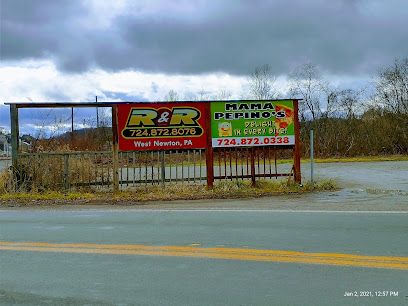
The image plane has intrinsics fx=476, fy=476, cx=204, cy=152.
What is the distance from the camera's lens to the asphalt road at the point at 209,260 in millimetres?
4762

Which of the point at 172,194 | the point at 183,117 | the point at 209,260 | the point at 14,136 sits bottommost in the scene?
the point at 209,260

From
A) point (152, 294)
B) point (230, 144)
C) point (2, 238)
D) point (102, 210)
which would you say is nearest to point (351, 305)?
point (152, 294)

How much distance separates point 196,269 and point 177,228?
2.69m

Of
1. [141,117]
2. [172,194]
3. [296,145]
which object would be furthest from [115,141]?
[296,145]

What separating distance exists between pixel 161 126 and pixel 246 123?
2536 millimetres

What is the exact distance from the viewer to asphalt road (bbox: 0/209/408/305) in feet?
15.6

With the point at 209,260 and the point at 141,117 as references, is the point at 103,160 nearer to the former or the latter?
the point at 141,117

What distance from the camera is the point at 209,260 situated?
238 inches

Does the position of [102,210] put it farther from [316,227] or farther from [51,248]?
[316,227]

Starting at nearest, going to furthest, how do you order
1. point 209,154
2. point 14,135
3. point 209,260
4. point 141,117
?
point 209,260 → point 14,135 → point 141,117 → point 209,154

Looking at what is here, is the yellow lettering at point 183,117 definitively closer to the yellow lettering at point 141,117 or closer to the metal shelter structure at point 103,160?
the metal shelter structure at point 103,160

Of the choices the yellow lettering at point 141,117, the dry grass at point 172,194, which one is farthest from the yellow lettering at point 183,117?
the dry grass at point 172,194

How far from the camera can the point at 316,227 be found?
8.06 m

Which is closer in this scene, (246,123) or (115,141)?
(115,141)
